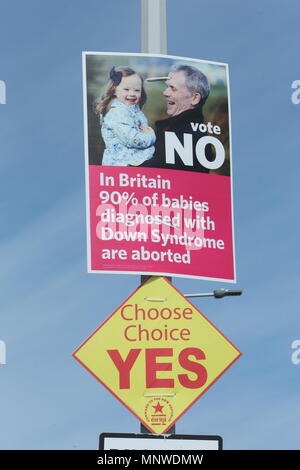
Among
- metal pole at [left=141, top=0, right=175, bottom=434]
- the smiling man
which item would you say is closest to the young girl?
the smiling man

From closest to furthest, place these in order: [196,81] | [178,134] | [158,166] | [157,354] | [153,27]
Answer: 1. [157,354]
2. [158,166]
3. [178,134]
4. [196,81]
5. [153,27]

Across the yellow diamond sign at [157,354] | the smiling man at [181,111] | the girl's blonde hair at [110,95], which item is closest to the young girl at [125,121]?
the girl's blonde hair at [110,95]

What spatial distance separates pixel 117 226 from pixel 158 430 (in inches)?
99.5

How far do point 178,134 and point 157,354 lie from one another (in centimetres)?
297

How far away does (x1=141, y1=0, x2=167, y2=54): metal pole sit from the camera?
13.5 metres

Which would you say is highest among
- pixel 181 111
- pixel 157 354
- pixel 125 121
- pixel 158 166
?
pixel 181 111

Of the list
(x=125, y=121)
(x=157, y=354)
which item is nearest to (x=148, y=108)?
(x=125, y=121)

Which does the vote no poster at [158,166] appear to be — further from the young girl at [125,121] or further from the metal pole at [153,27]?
the metal pole at [153,27]

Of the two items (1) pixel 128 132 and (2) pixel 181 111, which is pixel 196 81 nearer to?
(2) pixel 181 111

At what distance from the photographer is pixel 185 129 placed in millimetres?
13180

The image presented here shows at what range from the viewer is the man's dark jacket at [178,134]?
12891 millimetres

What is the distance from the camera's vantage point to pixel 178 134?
43.1 feet

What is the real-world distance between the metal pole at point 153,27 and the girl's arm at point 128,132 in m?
1.11
